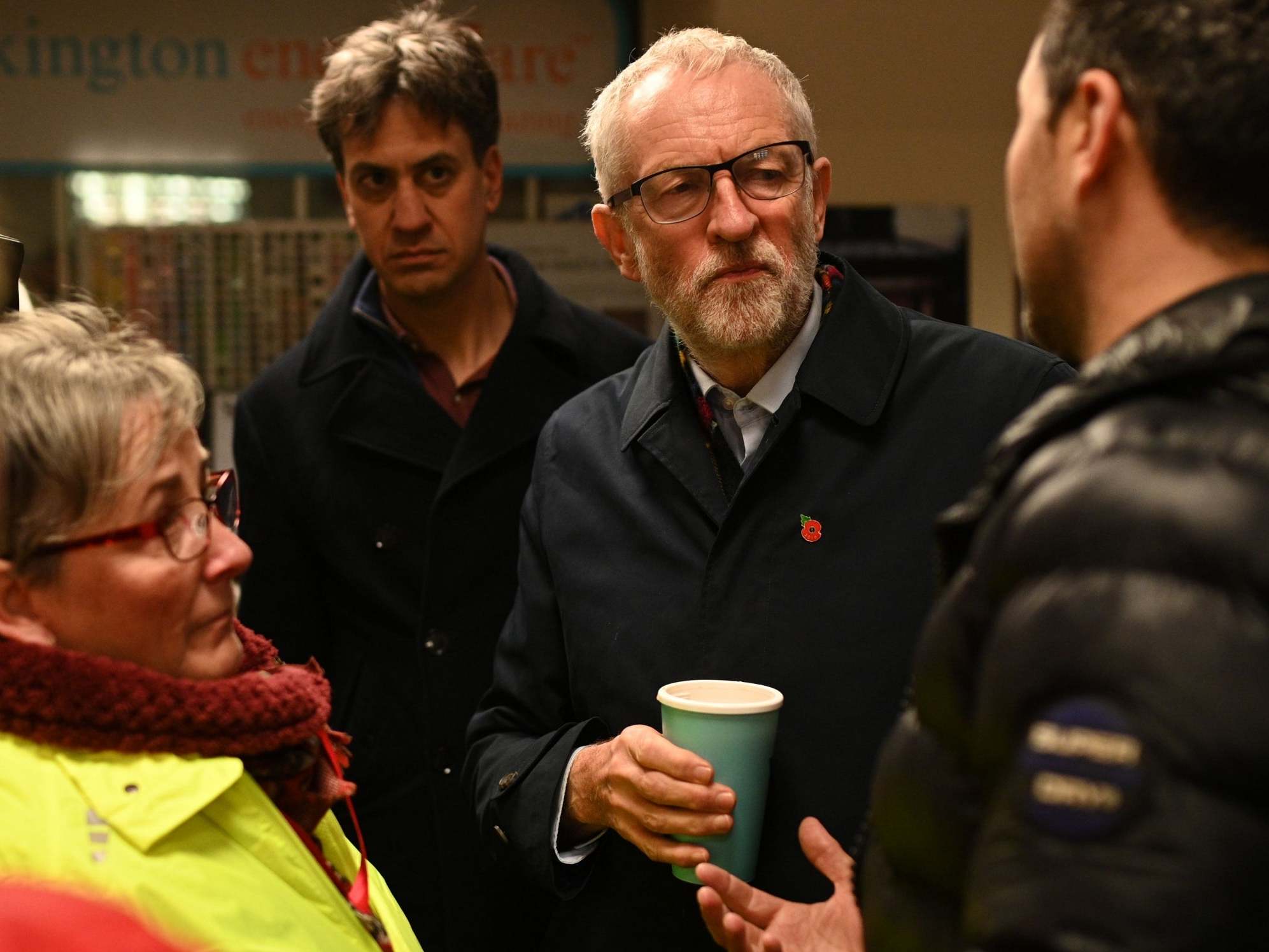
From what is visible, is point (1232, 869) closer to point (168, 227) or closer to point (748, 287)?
point (748, 287)

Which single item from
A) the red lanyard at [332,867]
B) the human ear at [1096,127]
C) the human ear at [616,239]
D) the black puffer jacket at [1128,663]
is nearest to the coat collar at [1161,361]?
the black puffer jacket at [1128,663]

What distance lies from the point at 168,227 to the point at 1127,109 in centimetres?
357

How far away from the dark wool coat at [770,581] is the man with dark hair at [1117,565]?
1.80 feet

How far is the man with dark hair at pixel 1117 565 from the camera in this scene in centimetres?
67

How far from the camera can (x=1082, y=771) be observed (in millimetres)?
688

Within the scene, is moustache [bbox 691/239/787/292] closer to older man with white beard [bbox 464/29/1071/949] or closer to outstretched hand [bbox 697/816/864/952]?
older man with white beard [bbox 464/29/1071/949]

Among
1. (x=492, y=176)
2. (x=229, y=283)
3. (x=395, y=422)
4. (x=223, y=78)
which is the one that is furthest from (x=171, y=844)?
(x=223, y=78)

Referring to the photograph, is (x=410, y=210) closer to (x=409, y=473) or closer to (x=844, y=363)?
(x=409, y=473)

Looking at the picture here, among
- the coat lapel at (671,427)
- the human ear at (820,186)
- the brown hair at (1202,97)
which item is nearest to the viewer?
the brown hair at (1202,97)

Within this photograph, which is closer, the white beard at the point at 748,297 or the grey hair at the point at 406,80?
the white beard at the point at 748,297

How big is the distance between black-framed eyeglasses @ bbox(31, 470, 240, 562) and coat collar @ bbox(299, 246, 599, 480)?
3.00 ft

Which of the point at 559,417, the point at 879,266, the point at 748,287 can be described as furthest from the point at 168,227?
the point at 748,287

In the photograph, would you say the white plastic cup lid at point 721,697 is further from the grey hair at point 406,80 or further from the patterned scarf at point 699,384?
the grey hair at point 406,80

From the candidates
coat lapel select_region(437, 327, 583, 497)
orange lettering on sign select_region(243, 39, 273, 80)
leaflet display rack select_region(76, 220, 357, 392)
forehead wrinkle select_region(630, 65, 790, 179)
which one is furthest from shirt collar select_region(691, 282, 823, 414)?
orange lettering on sign select_region(243, 39, 273, 80)
